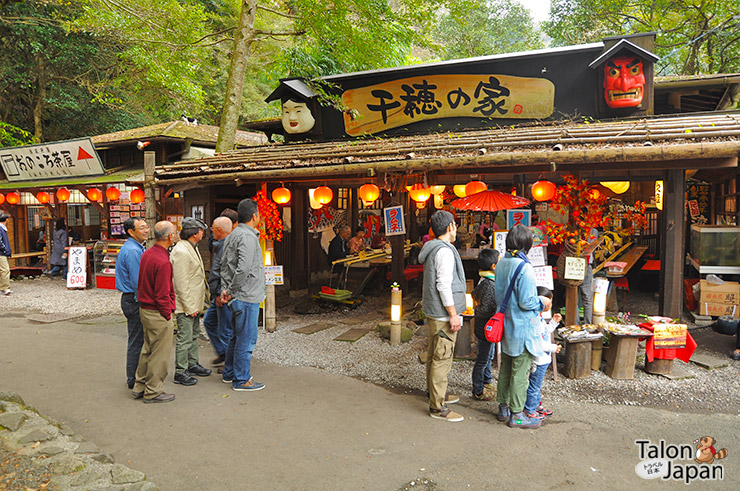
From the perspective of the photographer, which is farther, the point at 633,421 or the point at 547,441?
the point at 633,421

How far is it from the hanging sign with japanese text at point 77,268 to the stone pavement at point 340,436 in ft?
27.1

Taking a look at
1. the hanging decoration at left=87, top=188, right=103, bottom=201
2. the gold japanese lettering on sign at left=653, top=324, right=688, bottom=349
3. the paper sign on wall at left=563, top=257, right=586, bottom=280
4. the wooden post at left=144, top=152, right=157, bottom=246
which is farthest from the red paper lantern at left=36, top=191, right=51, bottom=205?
the gold japanese lettering on sign at left=653, top=324, right=688, bottom=349

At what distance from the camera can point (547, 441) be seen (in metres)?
4.46

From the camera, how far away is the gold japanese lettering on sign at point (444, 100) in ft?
31.9

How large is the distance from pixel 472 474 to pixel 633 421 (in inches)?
88.7

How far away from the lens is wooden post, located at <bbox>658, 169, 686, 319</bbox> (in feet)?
24.1

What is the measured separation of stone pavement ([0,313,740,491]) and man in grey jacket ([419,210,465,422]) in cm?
40

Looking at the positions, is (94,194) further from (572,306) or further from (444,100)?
(572,306)

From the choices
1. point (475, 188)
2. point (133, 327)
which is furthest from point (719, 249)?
point (133, 327)

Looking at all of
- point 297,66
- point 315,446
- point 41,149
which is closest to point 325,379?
point 315,446

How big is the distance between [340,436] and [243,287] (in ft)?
7.23

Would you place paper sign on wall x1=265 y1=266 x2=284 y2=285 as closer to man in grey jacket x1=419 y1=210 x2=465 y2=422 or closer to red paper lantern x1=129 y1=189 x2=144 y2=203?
man in grey jacket x1=419 y1=210 x2=465 y2=422

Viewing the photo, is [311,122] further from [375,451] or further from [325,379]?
[375,451]

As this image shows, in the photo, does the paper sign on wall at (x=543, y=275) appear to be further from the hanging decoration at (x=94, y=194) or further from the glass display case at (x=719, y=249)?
the hanging decoration at (x=94, y=194)
